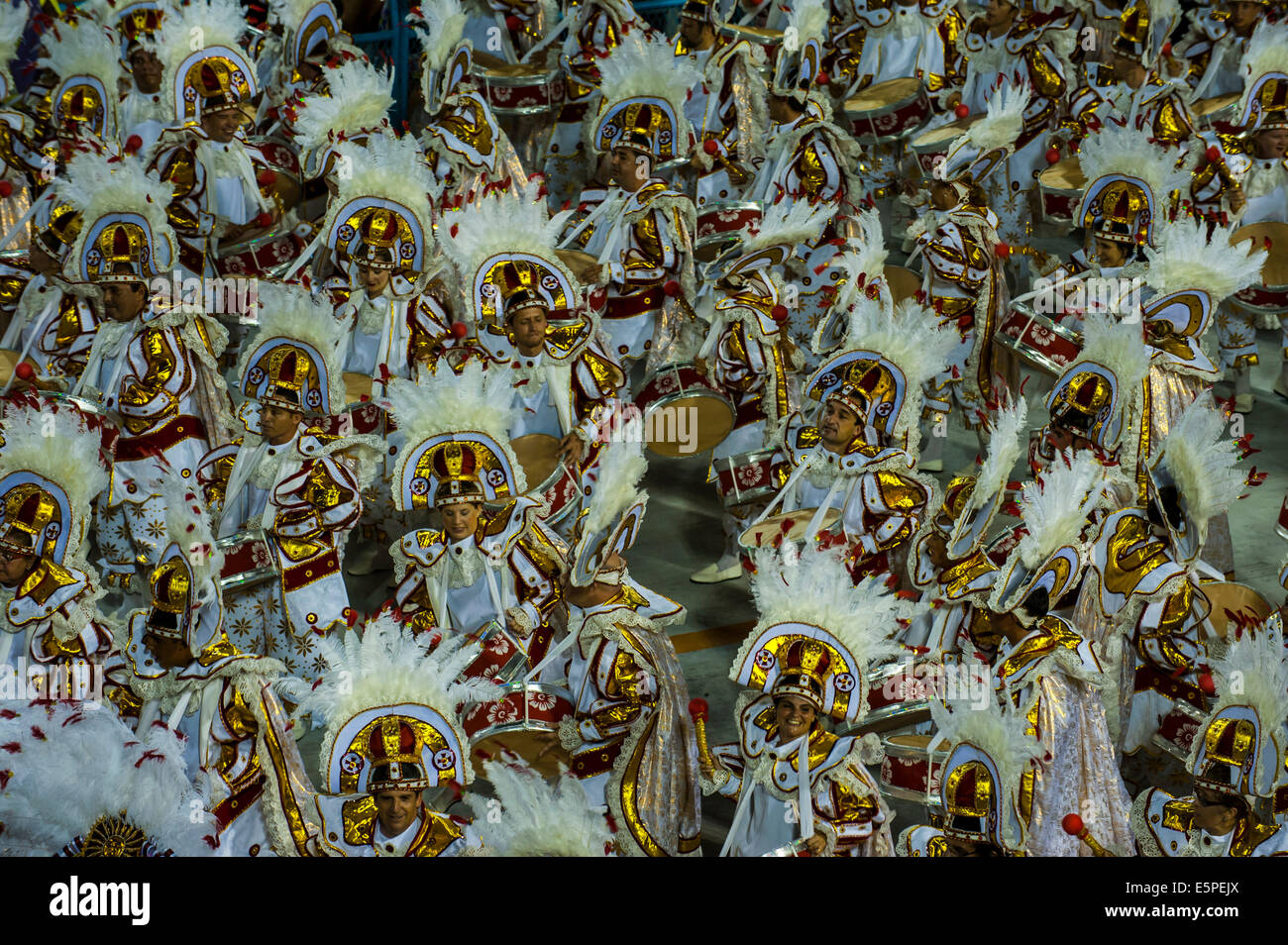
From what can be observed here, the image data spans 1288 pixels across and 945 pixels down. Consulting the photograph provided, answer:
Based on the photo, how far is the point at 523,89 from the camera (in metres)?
12.1

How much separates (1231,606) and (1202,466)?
26.7 inches

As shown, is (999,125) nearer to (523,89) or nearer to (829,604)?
(523,89)

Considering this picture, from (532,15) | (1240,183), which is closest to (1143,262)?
(1240,183)

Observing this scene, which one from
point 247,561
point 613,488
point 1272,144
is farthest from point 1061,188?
point 247,561

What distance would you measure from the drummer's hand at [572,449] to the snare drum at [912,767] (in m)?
2.07

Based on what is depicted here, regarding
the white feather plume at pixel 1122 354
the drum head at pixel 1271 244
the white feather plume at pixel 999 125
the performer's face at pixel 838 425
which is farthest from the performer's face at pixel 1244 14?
the performer's face at pixel 838 425

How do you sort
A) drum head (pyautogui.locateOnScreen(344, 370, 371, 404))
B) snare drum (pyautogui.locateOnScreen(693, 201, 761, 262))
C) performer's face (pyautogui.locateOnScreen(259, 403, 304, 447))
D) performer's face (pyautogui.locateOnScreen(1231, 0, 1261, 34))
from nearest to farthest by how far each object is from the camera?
performer's face (pyautogui.locateOnScreen(259, 403, 304, 447)) < drum head (pyautogui.locateOnScreen(344, 370, 371, 404)) < snare drum (pyautogui.locateOnScreen(693, 201, 761, 262)) < performer's face (pyautogui.locateOnScreen(1231, 0, 1261, 34))

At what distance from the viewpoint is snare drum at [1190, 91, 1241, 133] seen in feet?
37.1

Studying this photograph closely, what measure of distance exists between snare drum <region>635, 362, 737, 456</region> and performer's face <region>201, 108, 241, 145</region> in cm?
352

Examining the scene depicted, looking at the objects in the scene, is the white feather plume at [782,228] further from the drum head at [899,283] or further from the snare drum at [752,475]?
the snare drum at [752,475]

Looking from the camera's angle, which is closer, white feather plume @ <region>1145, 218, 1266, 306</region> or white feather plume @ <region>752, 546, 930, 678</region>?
white feather plume @ <region>752, 546, 930, 678</region>

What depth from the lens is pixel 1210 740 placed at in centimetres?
574

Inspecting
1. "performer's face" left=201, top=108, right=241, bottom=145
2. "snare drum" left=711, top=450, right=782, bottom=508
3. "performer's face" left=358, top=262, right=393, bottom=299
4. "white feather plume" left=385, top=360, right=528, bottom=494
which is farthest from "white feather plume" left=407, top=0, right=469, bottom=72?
"white feather plume" left=385, top=360, right=528, bottom=494

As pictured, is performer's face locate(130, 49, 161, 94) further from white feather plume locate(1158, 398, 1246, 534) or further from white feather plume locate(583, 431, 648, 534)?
white feather plume locate(1158, 398, 1246, 534)
